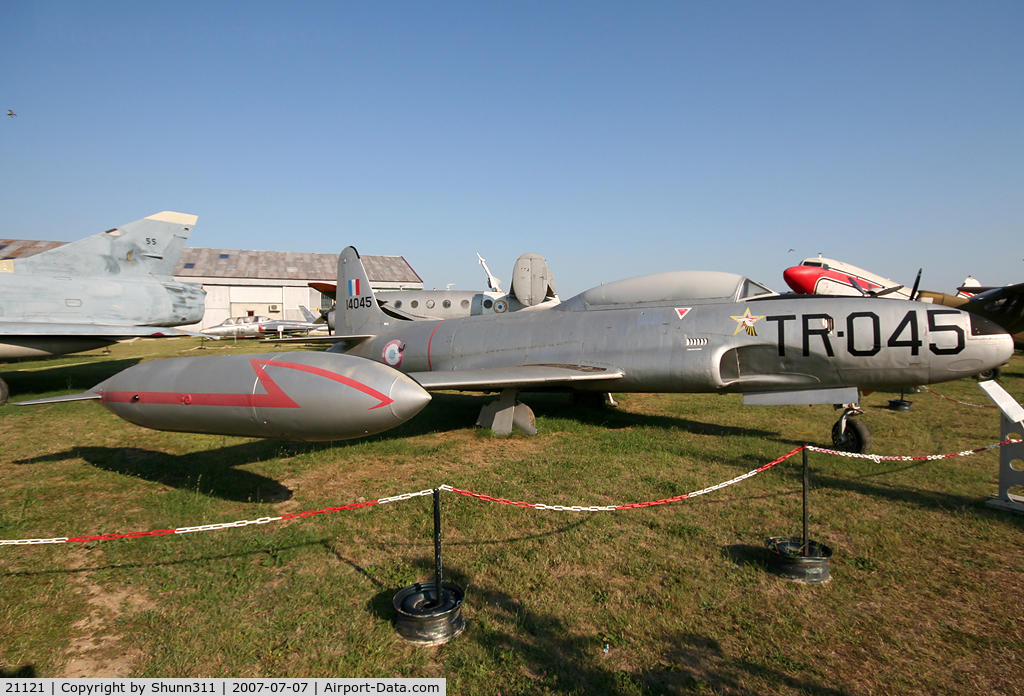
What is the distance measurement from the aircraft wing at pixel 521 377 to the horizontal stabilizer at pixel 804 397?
204 cm

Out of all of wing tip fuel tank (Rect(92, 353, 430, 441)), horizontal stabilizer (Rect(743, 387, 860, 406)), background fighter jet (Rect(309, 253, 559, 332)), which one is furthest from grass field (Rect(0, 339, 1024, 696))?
background fighter jet (Rect(309, 253, 559, 332))

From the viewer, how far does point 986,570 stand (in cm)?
417

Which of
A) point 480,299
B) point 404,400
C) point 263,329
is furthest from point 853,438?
point 263,329

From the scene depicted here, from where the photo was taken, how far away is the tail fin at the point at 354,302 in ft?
41.6

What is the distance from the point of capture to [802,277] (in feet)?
49.7

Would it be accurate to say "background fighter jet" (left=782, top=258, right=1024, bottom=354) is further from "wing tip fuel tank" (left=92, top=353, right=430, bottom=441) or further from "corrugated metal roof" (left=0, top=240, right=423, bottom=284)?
"corrugated metal roof" (left=0, top=240, right=423, bottom=284)

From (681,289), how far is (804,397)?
99.9 inches

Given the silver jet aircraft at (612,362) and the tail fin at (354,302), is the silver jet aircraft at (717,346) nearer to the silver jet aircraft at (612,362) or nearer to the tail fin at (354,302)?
the silver jet aircraft at (612,362)

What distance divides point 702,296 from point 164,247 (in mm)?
15717

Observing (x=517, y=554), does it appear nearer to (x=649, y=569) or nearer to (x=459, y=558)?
(x=459, y=558)

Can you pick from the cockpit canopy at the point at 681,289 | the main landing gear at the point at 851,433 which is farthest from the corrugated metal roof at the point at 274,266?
the main landing gear at the point at 851,433

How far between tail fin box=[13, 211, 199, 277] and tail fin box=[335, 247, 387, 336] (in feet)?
22.2

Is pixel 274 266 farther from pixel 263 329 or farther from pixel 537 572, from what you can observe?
pixel 537 572

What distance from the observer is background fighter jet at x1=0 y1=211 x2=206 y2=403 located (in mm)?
12836
